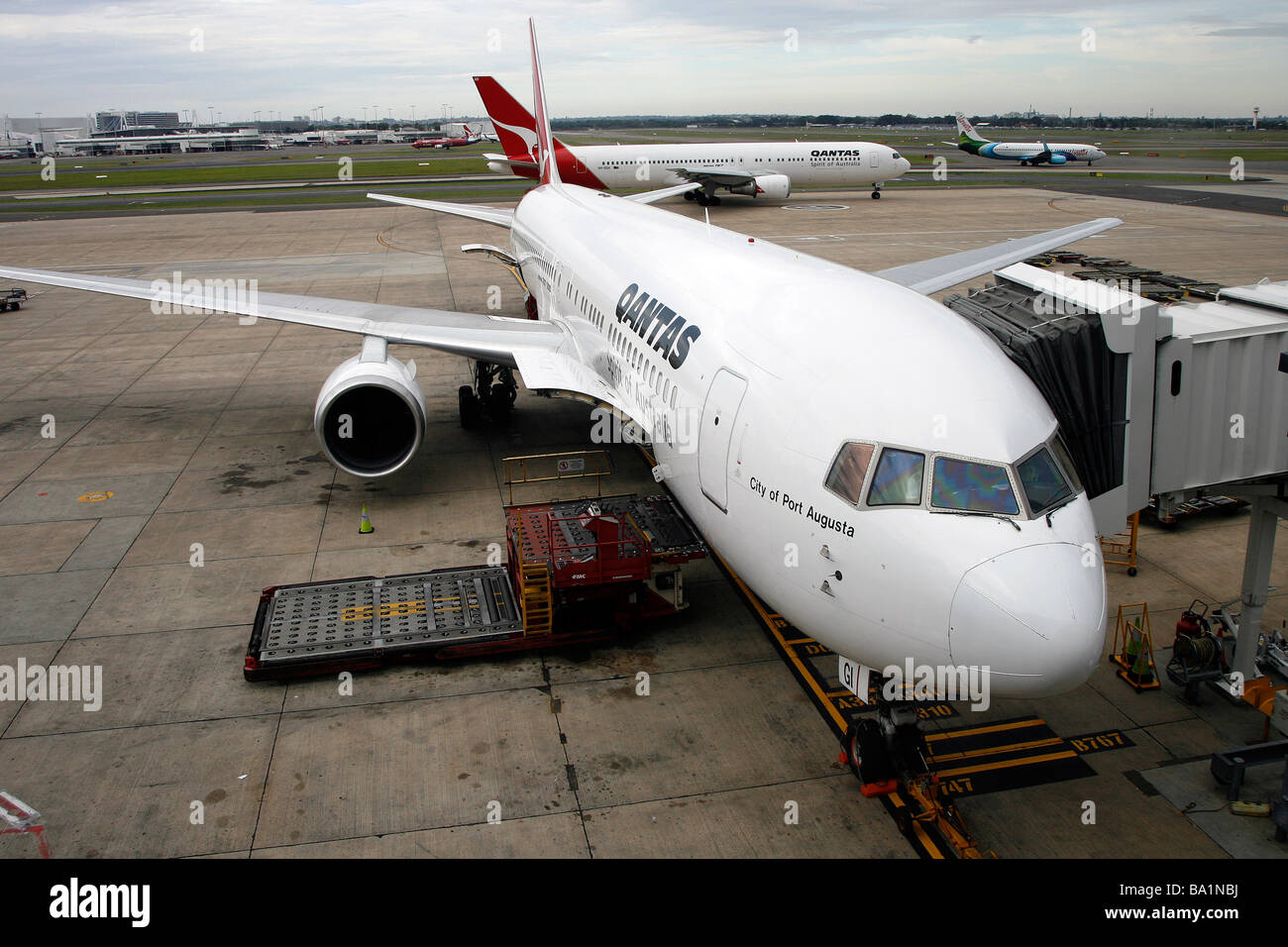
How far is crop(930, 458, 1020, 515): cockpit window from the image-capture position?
7074 mm

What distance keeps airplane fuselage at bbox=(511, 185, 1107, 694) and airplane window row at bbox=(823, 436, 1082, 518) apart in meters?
0.05

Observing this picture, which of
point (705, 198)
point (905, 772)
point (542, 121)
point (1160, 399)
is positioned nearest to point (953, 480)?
point (905, 772)

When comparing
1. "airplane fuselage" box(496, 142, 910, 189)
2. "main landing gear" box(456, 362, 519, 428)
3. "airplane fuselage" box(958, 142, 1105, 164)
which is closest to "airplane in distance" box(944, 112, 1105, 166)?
"airplane fuselage" box(958, 142, 1105, 164)

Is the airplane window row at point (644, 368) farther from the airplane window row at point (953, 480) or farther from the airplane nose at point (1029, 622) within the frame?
the airplane nose at point (1029, 622)

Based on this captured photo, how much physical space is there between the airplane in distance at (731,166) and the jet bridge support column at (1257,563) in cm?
4823

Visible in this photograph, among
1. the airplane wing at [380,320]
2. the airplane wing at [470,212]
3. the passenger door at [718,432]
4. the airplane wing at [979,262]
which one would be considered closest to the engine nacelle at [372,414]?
the airplane wing at [380,320]

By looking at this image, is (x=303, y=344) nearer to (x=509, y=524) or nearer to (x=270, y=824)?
(x=509, y=524)

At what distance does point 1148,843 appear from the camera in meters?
8.35

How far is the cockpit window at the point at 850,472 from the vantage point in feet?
24.6

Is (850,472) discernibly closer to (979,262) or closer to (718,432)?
(718,432)

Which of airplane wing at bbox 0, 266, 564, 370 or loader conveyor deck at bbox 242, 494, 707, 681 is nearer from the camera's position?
loader conveyor deck at bbox 242, 494, 707, 681

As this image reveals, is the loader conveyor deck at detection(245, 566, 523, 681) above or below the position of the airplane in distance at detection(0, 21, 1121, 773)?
below

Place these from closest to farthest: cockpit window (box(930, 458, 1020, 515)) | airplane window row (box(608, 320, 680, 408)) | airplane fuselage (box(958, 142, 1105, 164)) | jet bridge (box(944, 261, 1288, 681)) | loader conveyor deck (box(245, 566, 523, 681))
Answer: cockpit window (box(930, 458, 1020, 515)), jet bridge (box(944, 261, 1288, 681)), airplane window row (box(608, 320, 680, 408)), loader conveyor deck (box(245, 566, 523, 681)), airplane fuselage (box(958, 142, 1105, 164))

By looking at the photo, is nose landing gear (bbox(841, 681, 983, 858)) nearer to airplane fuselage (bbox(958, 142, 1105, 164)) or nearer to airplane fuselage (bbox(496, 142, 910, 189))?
airplane fuselage (bbox(496, 142, 910, 189))
